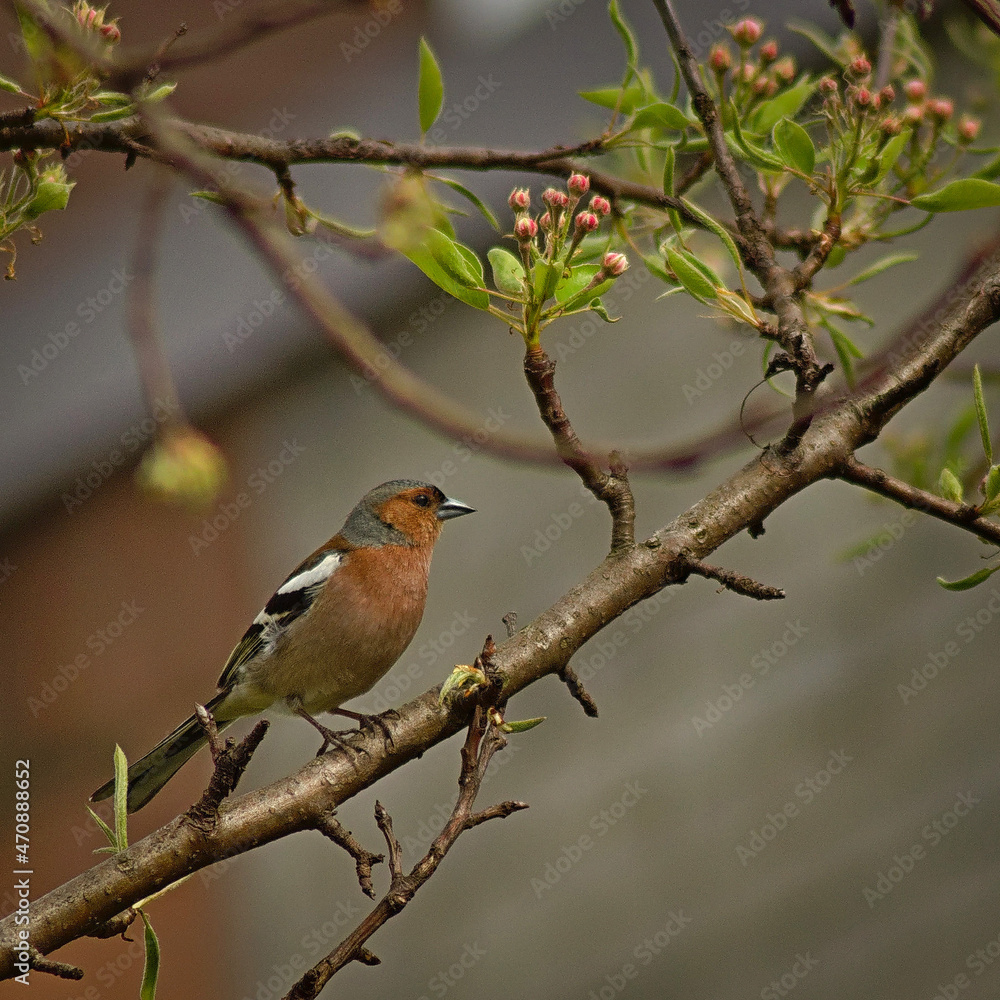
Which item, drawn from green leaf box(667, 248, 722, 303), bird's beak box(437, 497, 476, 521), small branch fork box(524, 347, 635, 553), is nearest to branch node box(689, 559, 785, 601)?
small branch fork box(524, 347, 635, 553)

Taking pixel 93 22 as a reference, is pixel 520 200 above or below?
below

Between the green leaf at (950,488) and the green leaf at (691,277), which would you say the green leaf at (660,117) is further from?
the green leaf at (950,488)

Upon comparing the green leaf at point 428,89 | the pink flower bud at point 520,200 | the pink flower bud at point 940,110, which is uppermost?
the green leaf at point 428,89

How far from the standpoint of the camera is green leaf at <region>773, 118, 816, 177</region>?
198 centimetres

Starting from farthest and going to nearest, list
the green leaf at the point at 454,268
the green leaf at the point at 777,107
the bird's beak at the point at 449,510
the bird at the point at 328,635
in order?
1. the bird's beak at the point at 449,510
2. the bird at the point at 328,635
3. the green leaf at the point at 777,107
4. the green leaf at the point at 454,268

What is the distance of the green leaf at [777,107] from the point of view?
2.47 meters

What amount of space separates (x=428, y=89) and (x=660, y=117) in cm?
46

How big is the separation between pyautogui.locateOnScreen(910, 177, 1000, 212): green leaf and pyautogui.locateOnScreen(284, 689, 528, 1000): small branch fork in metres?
1.19

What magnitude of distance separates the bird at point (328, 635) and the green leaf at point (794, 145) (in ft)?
6.94

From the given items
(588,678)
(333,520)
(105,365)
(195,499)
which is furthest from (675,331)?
(195,499)

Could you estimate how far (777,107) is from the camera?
97.6 inches

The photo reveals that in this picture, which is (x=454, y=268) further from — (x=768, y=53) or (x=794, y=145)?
(x=768, y=53)

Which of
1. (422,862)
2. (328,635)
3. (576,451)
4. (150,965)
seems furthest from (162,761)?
(576,451)

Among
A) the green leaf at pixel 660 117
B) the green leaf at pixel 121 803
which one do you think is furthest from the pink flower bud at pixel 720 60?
the green leaf at pixel 121 803
